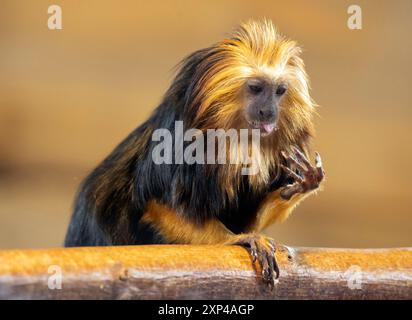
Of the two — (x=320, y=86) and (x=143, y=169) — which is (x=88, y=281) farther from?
(x=320, y=86)

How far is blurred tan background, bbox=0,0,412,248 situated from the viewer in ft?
17.8

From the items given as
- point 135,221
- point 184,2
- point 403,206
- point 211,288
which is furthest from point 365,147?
point 211,288

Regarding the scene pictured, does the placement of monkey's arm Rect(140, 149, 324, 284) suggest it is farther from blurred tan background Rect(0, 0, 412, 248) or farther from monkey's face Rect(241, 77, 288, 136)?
blurred tan background Rect(0, 0, 412, 248)

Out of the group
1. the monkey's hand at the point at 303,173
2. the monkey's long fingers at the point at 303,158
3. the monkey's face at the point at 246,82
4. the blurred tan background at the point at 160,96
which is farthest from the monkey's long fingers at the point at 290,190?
the blurred tan background at the point at 160,96

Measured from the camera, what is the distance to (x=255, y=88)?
10.3 ft

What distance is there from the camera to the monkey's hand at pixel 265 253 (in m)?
2.70

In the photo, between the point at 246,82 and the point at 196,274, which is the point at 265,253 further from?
the point at 246,82

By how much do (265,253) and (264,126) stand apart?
23.0 inches

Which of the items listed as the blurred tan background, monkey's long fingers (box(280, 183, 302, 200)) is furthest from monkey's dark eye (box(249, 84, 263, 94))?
the blurred tan background

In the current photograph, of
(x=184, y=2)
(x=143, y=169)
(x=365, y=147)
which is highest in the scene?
(x=184, y=2)

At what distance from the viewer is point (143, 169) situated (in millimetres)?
3186

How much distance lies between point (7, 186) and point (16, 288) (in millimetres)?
3323

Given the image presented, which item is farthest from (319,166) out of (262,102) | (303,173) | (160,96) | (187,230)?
(160,96)

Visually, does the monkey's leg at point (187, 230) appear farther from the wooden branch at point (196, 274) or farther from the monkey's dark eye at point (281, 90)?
the monkey's dark eye at point (281, 90)
